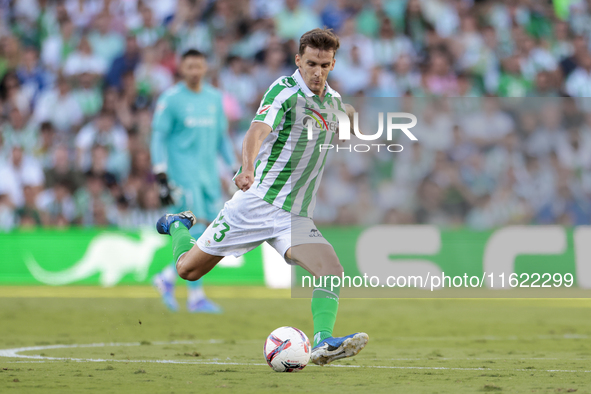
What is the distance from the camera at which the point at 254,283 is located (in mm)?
12438

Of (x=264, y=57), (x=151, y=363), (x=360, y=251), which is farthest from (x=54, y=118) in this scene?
(x=151, y=363)

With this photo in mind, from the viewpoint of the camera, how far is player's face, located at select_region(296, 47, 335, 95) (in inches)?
209

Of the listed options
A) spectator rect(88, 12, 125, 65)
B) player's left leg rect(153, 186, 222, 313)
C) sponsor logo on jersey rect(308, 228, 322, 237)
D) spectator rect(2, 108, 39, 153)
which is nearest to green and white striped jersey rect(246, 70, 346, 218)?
sponsor logo on jersey rect(308, 228, 322, 237)

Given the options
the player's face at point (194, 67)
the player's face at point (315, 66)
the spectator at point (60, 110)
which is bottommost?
the player's face at point (315, 66)

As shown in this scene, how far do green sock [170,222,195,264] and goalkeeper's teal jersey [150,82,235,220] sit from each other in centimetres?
290

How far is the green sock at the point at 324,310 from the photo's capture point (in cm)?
522

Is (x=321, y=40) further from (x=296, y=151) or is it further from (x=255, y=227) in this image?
(x=255, y=227)

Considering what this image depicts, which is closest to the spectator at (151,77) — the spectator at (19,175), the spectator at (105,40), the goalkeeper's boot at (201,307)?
the spectator at (105,40)

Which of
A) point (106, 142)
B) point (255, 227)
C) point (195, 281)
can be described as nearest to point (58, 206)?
point (106, 142)

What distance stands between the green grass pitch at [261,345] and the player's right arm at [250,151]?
1.14 m

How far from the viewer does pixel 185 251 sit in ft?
19.7

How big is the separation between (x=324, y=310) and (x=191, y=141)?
464cm

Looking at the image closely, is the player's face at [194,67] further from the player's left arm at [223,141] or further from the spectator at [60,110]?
the spectator at [60,110]

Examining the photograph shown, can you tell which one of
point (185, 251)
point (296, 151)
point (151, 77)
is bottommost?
point (185, 251)
